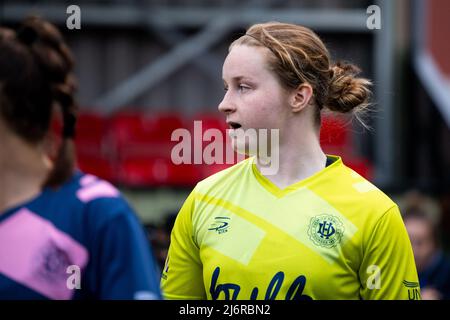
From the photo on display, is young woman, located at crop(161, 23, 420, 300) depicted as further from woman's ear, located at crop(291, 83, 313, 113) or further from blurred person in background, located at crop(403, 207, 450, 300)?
blurred person in background, located at crop(403, 207, 450, 300)

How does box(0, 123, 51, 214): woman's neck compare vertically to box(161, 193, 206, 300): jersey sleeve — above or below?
above

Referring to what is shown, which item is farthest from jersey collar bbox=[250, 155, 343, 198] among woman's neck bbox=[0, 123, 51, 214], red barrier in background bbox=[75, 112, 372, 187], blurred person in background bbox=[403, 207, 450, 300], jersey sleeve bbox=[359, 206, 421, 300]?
red barrier in background bbox=[75, 112, 372, 187]

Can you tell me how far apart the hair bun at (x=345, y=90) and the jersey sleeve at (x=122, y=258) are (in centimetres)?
67

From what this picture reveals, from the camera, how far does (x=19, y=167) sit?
2250 mm

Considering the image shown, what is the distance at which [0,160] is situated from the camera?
7.42 feet

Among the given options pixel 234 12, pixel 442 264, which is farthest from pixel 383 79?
pixel 442 264

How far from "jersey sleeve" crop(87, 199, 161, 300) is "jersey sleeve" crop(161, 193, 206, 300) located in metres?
0.31

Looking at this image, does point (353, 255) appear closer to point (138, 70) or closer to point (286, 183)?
point (286, 183)

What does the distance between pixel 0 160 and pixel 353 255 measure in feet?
3.07

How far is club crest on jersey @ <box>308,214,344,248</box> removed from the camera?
2.29 meters

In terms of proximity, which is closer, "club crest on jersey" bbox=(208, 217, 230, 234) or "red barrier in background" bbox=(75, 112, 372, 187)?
"club crest on jersey" bbox=(208, 217, 230, 234)

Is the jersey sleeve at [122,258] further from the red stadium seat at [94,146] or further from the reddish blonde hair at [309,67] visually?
the red stadium seat at [94,146]

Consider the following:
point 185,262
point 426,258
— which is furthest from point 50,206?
point 426,258

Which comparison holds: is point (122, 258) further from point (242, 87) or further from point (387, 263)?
point (387, 263)
